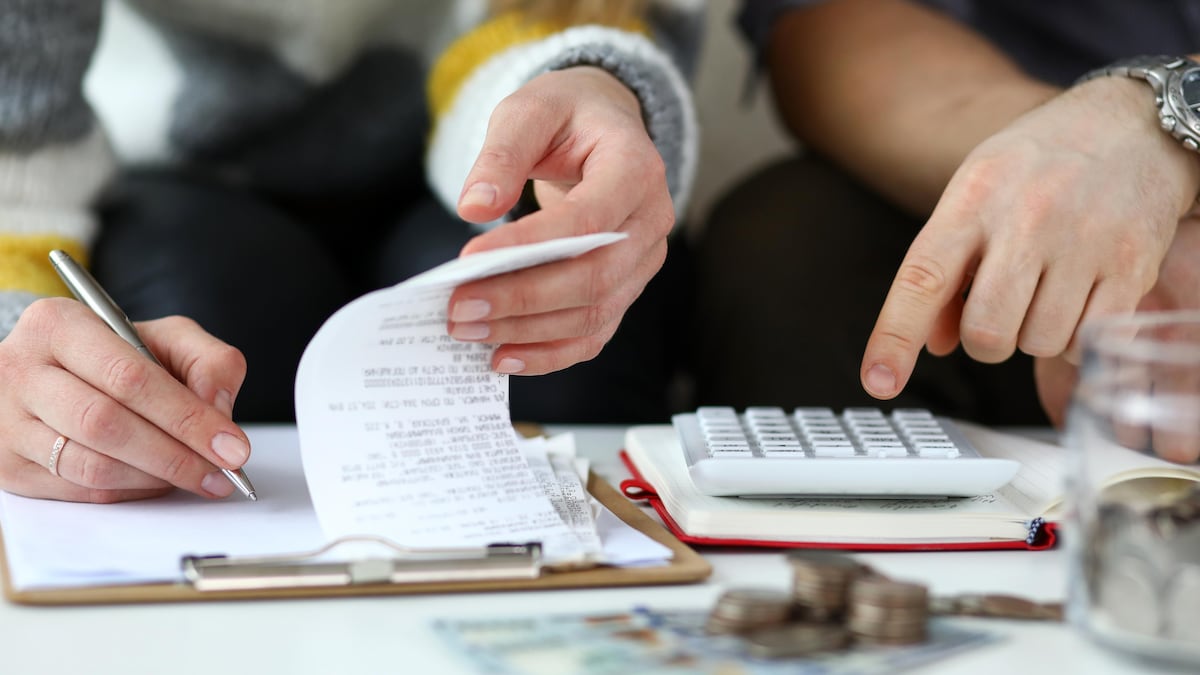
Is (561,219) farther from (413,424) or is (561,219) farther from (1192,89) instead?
(1192,89)

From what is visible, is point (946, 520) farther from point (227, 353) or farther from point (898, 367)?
point (227, 353)

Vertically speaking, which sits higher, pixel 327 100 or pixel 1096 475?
pixel 327 100

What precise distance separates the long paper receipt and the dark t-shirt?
81 cm

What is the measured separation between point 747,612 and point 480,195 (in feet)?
0.71

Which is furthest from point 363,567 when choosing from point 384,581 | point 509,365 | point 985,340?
point 985,340

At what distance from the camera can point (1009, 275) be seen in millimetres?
598

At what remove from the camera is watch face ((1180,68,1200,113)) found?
67cm

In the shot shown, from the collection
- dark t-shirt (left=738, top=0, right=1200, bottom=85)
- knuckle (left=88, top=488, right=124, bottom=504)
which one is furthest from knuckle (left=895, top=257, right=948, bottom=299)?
dark t-shirt (left=738, top=0, right=1200, bottom=85)

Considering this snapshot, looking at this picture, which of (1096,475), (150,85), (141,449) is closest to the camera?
(1096,475)

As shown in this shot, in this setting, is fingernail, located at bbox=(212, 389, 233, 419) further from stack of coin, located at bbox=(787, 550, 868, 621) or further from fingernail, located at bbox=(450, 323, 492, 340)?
stack of coin, located at bbox=(787, 550, 868, 621)

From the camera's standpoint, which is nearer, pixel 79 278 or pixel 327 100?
pixel 79 278

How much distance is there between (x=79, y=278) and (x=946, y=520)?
0.48 m

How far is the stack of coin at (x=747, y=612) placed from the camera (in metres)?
0.40

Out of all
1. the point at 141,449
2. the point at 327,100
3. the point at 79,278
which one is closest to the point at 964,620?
the point at 141,449
